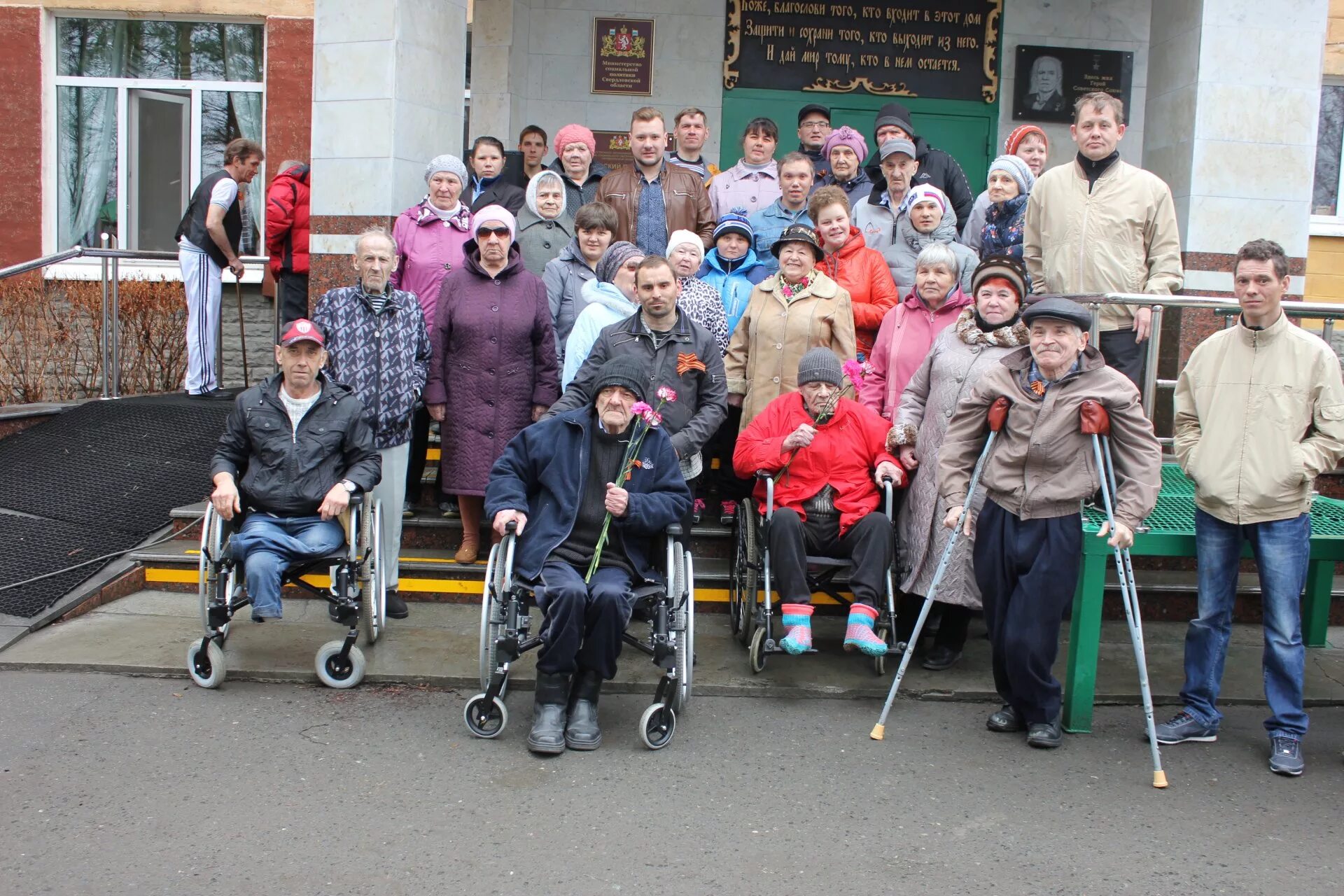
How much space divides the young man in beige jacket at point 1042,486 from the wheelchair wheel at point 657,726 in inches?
53.0

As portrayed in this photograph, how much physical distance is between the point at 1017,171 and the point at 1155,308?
1.19m

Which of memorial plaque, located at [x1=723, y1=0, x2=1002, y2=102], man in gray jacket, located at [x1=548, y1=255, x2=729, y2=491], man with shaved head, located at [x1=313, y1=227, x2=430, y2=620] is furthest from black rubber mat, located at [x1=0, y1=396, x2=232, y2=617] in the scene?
memorial plaque, located at [x1=723, y1=0, x2=1002, y2=102]

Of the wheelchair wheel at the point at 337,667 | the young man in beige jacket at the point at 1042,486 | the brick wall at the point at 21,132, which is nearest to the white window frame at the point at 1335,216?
the young man in beige jacket at the point at 1042,486

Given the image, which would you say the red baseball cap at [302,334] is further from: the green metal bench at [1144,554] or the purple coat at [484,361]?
the green metal bench at [1144,554]

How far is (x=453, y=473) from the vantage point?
21.8ft

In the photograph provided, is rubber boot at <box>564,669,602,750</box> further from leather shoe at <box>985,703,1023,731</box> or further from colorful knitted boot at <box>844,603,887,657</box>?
leather shoe at <box>985,703,1023,731</box>

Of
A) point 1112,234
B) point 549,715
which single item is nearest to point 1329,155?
point 1112,234

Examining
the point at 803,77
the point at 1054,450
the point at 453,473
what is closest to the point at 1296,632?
the point at 1054,450

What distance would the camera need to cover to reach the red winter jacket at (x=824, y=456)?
19.0ft

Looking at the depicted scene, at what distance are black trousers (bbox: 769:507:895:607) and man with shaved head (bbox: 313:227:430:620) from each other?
199cm

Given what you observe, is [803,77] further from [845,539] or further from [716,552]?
[845,539]

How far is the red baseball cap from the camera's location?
5695 mm

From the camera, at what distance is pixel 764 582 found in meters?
5.77

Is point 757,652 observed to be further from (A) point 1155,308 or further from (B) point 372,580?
(A) point 1155,308
